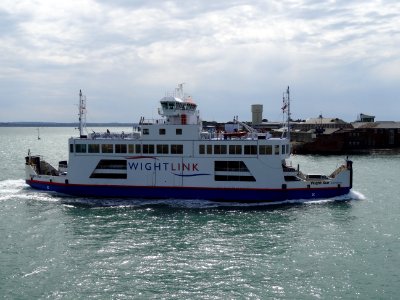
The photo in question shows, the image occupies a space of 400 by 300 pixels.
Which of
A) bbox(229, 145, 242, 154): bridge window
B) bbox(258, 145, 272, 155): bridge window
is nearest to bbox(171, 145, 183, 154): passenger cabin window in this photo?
bbox(229, 145, 242, 154): bridge window

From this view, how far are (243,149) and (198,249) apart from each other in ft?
47.0

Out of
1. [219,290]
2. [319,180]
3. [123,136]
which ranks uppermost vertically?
[123,136]

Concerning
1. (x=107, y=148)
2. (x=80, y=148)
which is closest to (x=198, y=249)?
(x=107, y=148)

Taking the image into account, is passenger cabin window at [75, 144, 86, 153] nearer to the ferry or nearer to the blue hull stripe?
the ferry

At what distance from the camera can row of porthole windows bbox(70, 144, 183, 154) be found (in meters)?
38.7

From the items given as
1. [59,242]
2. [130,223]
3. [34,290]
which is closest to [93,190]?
[130,223]

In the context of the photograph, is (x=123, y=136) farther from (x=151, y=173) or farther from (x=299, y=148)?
(x=299, y=148)

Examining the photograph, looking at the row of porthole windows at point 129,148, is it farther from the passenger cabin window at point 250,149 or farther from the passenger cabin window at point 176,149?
the passenger cabin window at point 250,149

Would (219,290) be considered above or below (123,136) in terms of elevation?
below

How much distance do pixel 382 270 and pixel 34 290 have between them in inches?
691

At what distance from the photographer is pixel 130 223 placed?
31016mm

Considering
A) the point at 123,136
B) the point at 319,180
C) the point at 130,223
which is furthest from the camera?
the point at 123,136

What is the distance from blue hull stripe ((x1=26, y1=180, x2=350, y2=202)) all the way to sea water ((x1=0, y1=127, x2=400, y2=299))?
99 cm

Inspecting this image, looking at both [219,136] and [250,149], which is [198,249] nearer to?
[250,149]
